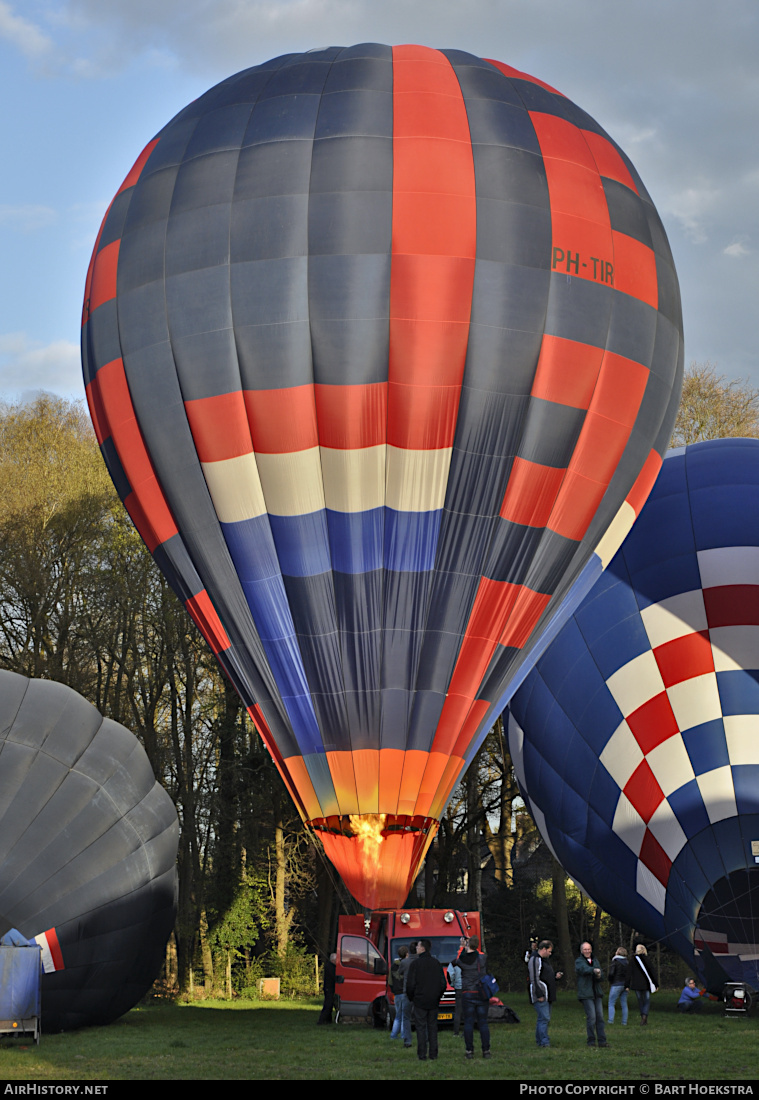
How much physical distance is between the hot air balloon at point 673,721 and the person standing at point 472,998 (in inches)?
164

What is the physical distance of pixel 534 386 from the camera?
10.6 metres

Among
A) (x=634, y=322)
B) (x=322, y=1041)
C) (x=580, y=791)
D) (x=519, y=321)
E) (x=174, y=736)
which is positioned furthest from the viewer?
(x=174, y=736)

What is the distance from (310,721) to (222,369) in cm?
334

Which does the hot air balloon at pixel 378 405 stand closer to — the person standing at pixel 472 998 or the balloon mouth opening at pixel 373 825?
the balloon mouth opening at pixel 373 825

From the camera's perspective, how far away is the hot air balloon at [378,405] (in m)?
10.3

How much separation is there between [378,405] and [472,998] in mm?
5051

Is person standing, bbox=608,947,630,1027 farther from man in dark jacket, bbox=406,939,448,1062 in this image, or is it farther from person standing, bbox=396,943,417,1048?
man in dark jacket, bbox=406,939,448,1062

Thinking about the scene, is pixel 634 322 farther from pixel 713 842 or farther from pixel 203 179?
pixel 713 842

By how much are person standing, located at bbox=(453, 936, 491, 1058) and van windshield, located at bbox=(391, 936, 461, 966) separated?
204 centimetres

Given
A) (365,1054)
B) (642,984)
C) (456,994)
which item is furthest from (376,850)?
(642,984)

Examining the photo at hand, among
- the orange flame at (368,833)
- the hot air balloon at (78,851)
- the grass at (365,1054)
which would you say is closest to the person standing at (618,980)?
the grass at (365,1054)

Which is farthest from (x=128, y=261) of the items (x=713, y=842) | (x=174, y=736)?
(x=174, y=736)

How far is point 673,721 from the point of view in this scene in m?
11.9

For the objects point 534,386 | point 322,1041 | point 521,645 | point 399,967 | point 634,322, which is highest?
point 634,322
